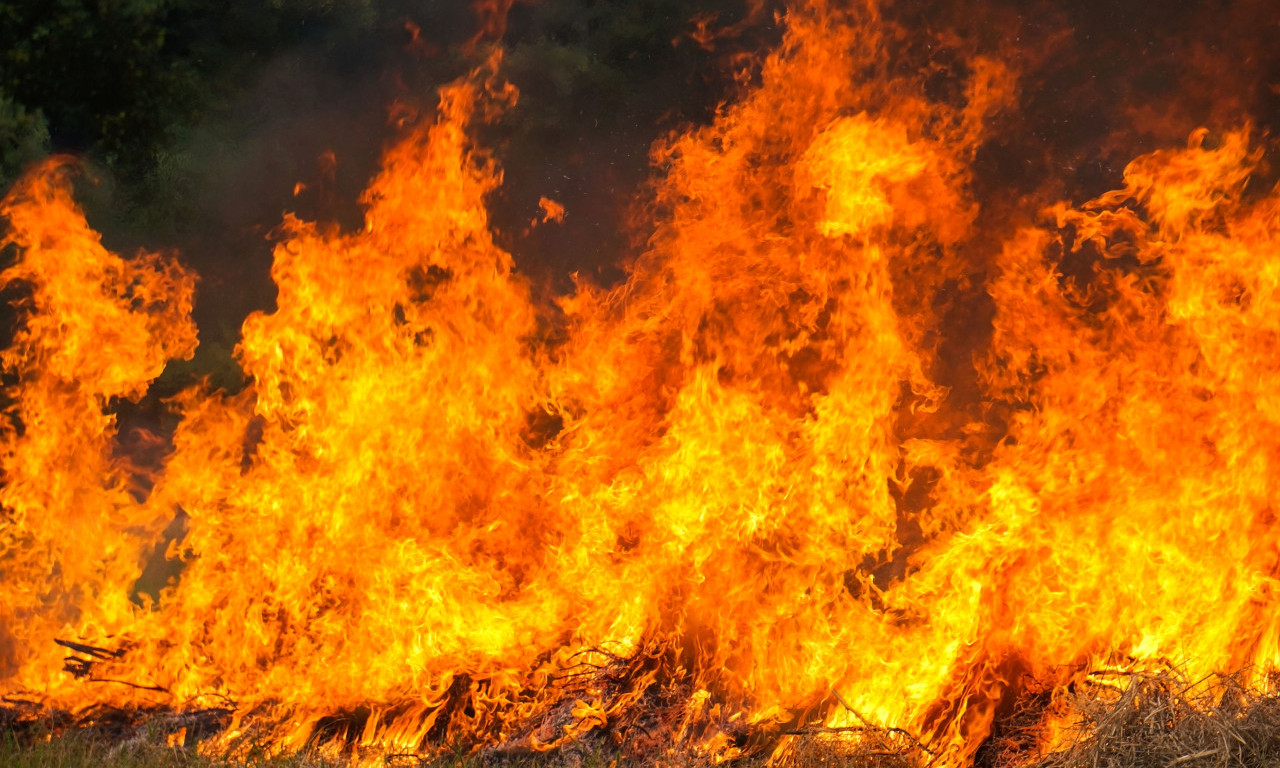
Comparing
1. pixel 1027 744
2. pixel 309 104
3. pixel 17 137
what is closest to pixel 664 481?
pixel 1027 744

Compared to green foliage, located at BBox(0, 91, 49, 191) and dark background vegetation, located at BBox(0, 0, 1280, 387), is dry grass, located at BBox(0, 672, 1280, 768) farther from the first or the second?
green foliage, located at BBox(0, 91, 49, 191)

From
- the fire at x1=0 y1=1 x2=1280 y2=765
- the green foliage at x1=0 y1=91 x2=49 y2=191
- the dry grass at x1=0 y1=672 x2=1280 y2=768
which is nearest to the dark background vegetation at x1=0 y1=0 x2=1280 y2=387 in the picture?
the green foliage at x1=0 y1=91 x2=49 y2=191

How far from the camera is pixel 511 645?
18.7 feet

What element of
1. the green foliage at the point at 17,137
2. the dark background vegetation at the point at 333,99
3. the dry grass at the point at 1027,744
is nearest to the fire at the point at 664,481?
the dry grass at the point at 1027,744

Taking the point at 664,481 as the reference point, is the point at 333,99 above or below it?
above

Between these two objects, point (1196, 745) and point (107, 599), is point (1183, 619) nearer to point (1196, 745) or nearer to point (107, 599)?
point (1196, 745)

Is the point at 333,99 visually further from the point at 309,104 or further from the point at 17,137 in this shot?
the point at 17,137

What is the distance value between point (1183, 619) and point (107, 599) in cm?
545

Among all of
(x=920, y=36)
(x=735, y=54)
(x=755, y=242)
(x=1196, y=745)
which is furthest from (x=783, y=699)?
(x=735, y=54)

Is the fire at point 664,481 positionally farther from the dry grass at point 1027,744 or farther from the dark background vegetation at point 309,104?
the dark background vegetation at point 309,104

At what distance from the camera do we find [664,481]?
595cm

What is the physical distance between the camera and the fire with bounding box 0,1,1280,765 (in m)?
5.55

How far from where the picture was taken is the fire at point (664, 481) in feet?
18.2

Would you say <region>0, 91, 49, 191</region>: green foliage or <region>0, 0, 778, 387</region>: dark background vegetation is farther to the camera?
<region>0, 0, 778, 387</region>: dark background vegetation
